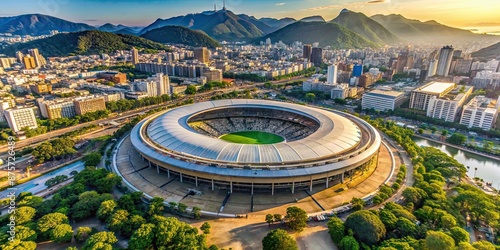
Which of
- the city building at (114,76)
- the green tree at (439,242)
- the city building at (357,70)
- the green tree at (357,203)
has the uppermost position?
the city building at (357,70)

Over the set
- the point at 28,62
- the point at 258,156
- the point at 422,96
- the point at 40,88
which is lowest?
the point at 258,156

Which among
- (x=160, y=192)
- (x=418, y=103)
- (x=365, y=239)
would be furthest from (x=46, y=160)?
(x=418, y=103)

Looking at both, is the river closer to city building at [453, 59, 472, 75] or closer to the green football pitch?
the green football pitch

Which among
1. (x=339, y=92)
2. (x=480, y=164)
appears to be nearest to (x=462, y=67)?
(x=339, y=92)

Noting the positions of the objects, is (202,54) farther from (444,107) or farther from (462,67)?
(462,67)

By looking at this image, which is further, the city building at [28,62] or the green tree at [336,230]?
the city building at [28,62]

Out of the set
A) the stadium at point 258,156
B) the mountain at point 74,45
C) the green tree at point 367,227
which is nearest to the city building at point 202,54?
the mountain at point 74,45

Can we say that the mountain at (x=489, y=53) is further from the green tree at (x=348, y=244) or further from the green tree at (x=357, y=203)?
the green tree at (x=348, y=244)

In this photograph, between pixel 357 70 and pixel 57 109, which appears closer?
pixel 57 109
